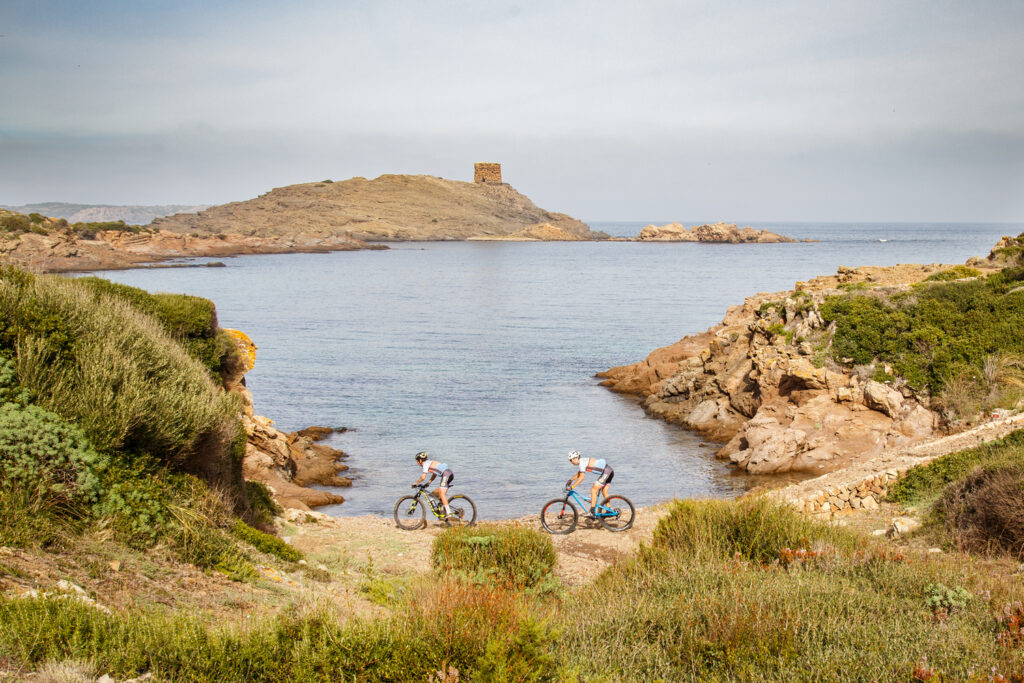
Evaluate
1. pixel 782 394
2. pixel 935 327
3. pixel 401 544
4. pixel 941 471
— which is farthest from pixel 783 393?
pixel 401 544

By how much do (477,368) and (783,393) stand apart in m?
16.2

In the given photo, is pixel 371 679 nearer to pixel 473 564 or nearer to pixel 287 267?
pixel 473 564

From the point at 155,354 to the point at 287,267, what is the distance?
98774 mm

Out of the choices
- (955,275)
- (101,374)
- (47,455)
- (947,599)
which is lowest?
(947,599)

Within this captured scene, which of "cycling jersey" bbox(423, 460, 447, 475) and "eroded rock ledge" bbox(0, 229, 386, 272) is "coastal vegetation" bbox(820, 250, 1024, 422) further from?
"eroded rock ledge" bbox(0, 229, 386, 272)

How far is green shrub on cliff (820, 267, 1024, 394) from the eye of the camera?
67.7ft

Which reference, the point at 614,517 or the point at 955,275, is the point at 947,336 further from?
the point at 614,517

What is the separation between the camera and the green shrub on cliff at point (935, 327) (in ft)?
67.7

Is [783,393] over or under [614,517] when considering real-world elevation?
over

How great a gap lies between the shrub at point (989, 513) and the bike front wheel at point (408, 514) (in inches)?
362

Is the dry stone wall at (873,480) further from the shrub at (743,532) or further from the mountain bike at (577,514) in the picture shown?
the shrub at (743,532)

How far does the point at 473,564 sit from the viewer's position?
31.2ft

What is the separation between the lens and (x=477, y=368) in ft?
117

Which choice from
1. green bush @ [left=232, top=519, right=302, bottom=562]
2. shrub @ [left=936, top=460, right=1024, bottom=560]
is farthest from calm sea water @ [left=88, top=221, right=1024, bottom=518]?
green bush @ [left=232, top=519, right=302, bottom=562]
